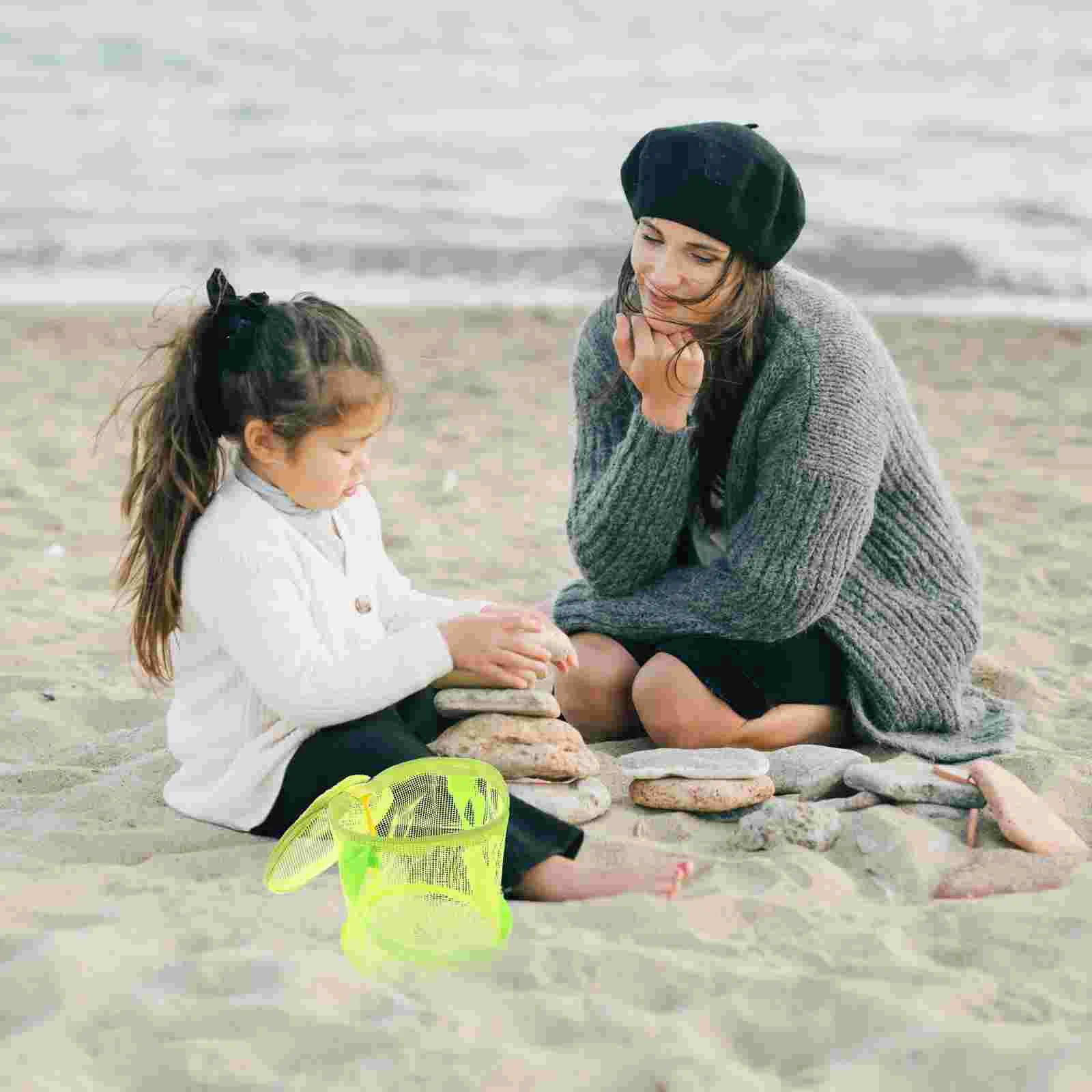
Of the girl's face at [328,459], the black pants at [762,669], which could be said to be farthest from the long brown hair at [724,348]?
the girl's face at [328,459]

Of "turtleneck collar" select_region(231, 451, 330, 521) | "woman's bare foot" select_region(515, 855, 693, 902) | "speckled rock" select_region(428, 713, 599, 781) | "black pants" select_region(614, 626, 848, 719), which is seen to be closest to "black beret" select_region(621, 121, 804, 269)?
"black pants" select_region(614, 626, 848, 719)

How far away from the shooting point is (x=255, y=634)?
2.62 meters

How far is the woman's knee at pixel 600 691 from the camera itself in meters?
3.40

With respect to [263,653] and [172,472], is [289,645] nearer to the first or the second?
[263,653]

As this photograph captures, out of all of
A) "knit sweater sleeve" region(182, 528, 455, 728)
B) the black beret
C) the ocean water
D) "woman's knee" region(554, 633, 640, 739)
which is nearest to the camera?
"knit sweater sleeve" region(182, 528, 455, 728)

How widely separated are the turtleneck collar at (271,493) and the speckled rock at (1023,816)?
1.45 meters

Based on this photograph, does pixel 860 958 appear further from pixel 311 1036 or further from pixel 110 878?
pixel 110 878

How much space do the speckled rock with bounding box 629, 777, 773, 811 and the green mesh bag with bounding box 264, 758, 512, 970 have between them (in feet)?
1.49

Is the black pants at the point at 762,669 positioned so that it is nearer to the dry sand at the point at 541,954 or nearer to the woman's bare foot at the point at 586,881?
the dry sand at the point at 541,954

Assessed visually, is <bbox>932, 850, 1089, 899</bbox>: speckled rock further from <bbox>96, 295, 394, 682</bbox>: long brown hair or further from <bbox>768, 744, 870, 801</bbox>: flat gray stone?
<bbox>96, 295, 394, 682</bbox>: long brown hair

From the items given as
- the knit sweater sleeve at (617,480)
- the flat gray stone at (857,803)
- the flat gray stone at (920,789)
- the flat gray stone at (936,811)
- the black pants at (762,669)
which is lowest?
the flat gray stone at (857,803)

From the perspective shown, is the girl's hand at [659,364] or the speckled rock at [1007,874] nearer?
the speckled rock at [1007,874]

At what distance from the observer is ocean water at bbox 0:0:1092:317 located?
10867 millimetres

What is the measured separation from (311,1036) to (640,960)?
1.75 feet
